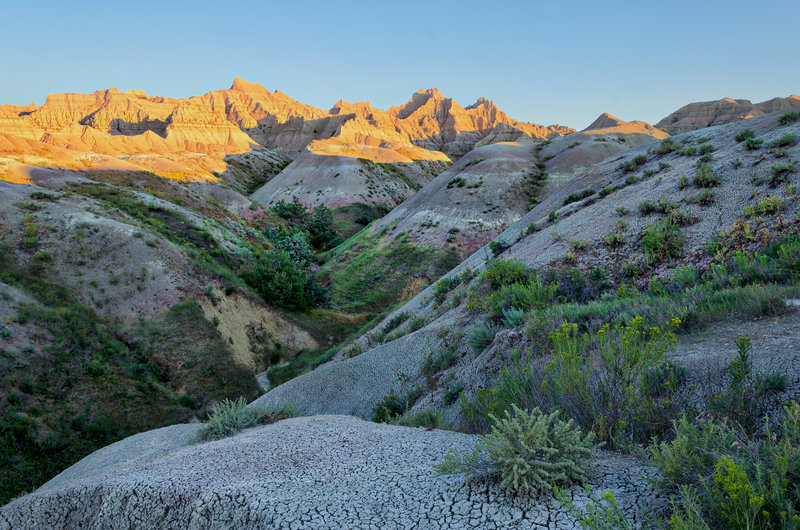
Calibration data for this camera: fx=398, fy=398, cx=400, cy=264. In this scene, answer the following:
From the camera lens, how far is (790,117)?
15.7m

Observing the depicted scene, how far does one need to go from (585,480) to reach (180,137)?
10103 centimetres

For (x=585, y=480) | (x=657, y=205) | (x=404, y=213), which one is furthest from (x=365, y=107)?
(x=585, y=480)

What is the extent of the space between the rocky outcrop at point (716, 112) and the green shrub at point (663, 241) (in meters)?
78.0

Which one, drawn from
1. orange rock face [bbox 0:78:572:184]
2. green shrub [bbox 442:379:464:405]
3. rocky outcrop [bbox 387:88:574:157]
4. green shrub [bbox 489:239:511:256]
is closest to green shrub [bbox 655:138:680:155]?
green shrub [bbox 489:239:511:256]

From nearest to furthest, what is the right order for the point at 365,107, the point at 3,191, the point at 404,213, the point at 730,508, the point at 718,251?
the point at 730,508, the point at 718,251, the point at 3,191, the point at 404,213, the point at 365,107

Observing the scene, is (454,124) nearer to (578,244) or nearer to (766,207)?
(578,244)

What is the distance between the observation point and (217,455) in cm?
490

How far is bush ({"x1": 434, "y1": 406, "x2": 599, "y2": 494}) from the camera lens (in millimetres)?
2941

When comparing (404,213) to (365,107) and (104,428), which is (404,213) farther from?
(365,107)

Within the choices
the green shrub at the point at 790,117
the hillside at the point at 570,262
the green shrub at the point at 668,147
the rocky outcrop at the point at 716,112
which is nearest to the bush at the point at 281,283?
the hillside at the point at 570,262

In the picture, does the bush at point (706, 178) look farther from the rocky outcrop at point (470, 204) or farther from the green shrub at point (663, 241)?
the rocky outcrop at point (470, 204)

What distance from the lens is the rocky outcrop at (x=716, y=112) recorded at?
7238 centimetres

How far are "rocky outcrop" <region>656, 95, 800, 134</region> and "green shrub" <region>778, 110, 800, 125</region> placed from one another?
68.0 meters

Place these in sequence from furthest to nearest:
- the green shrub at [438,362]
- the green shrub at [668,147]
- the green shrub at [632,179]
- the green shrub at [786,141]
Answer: the green shrub at [668,147] < the green shrub at [632,179] < the green shrub at [786,141] < the green shrub at [438,362]
